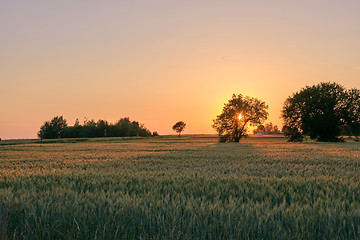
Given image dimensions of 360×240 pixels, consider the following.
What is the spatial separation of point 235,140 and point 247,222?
2644 inches

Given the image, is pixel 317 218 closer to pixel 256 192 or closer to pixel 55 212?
pixel 256 192

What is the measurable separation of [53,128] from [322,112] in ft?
474

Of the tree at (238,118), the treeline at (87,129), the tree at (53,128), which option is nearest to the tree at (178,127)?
the treeline at (87,129)

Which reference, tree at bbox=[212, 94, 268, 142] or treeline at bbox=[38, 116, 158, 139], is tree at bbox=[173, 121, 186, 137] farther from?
tree at bbox=[212, 94, 268, 142]

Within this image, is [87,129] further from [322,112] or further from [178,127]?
[322,112]

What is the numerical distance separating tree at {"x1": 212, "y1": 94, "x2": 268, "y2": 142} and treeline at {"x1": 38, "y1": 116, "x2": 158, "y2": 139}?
300 ft

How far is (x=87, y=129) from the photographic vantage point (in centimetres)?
14825

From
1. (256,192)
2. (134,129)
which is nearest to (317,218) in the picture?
(256,192)

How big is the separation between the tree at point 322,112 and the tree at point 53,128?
438 ft

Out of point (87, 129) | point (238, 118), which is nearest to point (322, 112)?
point (238, 118)

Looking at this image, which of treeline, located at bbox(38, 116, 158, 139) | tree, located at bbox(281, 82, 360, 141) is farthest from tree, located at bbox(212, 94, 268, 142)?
treeline, located at bbox(38, 116, 158, 139)

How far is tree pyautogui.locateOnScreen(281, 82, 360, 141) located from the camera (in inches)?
2334

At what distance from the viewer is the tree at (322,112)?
5929cm

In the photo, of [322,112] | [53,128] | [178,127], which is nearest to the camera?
[322,112]
